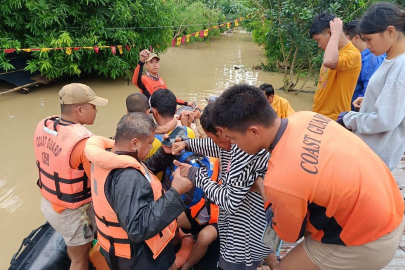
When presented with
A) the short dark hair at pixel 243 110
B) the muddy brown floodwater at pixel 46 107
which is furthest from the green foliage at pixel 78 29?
the short dark hair at pixel 243 110

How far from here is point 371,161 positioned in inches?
48.6

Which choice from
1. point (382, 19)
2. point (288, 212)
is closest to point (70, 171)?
point (288, 212)

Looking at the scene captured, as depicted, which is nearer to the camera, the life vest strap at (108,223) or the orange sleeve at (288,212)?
the orange sleeve at (288,212)

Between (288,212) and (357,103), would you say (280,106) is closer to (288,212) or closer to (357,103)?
(357,103)

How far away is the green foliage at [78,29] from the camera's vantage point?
7336mm

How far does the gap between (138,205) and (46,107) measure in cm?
709

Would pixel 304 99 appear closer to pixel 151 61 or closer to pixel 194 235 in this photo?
pixel 151 61

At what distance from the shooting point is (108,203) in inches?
61.9

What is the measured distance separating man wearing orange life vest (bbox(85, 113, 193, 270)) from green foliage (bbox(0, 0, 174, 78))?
278 inches

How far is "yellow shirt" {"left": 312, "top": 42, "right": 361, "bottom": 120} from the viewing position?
8.87ft

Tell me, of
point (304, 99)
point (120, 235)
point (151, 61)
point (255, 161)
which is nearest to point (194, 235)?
point (120, 235)

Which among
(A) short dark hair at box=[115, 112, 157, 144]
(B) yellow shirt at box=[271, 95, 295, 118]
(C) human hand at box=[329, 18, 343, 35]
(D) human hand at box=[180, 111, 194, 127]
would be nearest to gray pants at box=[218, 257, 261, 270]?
(A) short dark hair at box=[115, 112, 157, 144]

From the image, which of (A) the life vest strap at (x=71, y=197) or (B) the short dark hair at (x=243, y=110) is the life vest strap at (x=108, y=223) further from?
(B) the short dark hair at (x=243, y=110)

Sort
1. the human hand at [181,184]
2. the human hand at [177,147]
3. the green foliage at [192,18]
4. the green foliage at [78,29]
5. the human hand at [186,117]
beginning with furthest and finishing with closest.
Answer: the green foliage at [192,18]
the green foliage at [78,29]
the human hand at [186,117]
the human hand at [177,147]
the human hand at [181,184]
